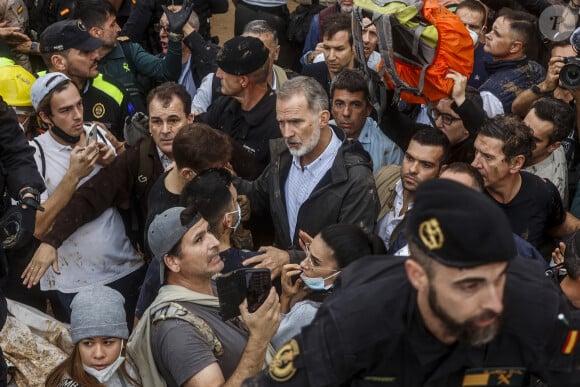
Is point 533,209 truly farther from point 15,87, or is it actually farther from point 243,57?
point 15,87

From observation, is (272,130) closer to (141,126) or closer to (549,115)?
(141,126)

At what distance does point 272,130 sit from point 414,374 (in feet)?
9.49

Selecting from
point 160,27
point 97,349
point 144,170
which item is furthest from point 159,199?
point 160,27

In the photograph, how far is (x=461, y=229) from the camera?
99.5 inches

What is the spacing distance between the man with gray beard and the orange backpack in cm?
43

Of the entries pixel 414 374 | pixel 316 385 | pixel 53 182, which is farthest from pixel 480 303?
pixel 53 182

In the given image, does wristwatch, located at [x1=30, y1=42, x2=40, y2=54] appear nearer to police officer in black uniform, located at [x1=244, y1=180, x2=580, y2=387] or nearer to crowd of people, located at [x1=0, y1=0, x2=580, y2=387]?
crowd of people, located at [x1=0, y1=0, x2=580, y2=387]

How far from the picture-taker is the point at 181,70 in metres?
7.04

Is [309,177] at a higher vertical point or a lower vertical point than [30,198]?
lower

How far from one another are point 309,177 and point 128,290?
1307 mm

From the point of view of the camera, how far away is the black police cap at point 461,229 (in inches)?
99.3

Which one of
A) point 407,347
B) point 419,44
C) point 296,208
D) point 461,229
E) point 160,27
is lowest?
point 160,27

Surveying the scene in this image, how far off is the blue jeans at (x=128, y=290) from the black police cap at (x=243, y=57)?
132cm

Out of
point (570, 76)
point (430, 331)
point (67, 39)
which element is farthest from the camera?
point (67, 39)
